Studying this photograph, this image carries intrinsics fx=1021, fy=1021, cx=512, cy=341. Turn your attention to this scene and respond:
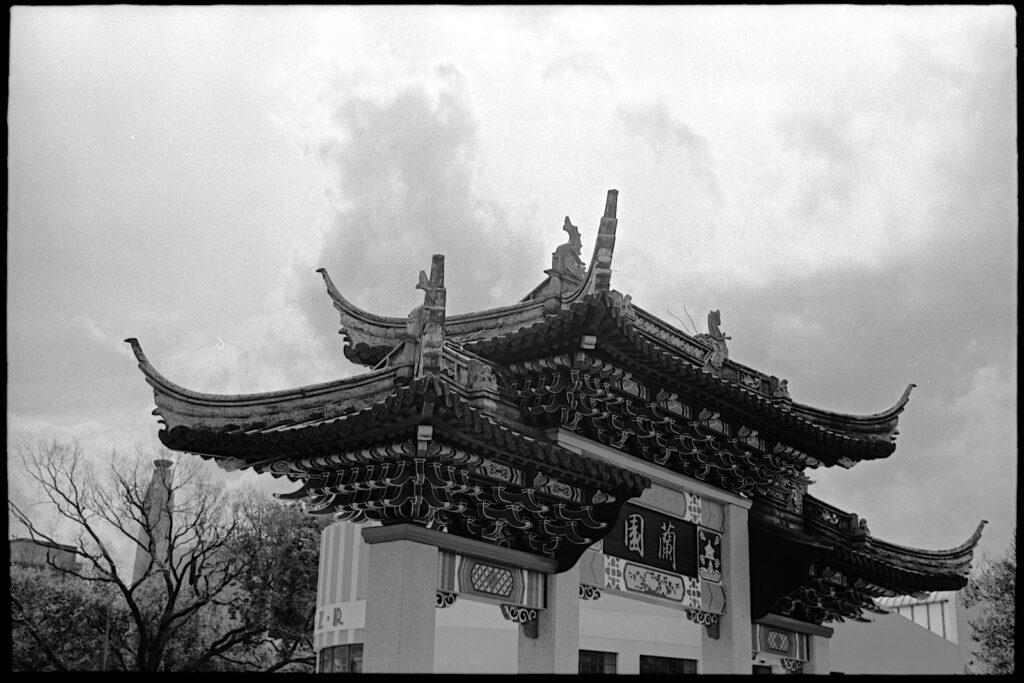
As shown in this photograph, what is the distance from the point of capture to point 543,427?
35.4 feet

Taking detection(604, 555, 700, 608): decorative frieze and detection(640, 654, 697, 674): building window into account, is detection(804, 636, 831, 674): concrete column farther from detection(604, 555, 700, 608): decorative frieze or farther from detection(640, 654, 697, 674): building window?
detection(604, 555, 700, 608): decorative frieze

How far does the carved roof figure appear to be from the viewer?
862 centimetres

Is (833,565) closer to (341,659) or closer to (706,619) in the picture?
(706,619)

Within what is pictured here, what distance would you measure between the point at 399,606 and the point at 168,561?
676 inches

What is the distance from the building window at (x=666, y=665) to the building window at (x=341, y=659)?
4.50m

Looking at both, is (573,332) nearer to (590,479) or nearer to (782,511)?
(590,479)

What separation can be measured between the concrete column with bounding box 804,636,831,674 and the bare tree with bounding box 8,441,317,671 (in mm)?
13861

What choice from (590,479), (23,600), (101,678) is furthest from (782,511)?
(23,600)

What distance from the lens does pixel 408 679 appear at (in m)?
4.82

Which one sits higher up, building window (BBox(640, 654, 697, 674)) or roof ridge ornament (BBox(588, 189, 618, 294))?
roof ridge ornament (BBox(588, 189, 618, 294))

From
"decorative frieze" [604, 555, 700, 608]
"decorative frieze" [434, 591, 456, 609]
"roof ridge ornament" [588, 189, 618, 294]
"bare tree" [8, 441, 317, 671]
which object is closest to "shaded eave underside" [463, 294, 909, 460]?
"roof ridge ornament" [588, 189, 618, 294]

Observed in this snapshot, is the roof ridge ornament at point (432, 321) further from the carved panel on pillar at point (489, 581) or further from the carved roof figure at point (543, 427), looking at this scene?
the carved panel on pillar at point (489, 581)

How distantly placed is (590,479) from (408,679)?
5075 millimetres

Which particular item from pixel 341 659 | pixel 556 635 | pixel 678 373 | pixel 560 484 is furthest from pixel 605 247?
pixel 341 659
